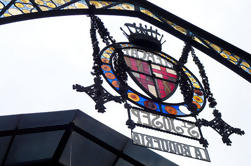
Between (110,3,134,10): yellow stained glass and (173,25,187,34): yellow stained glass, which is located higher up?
(173,25,187,34): yellow stained glass

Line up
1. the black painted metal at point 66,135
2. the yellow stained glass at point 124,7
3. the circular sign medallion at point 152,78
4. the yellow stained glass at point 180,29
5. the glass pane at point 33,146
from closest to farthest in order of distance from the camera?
the black painted metal at point 66,135 < the glass pane at point 33,146 < the circular sign medallion at point 152,78 < the yellow stained glass at point 124,7 < the yellow stained glass at point 180,29

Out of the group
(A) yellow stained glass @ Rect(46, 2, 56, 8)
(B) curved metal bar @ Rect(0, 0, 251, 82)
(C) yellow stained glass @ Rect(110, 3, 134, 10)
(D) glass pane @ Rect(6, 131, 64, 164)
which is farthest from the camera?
(C) yellow stained glass @ Rect(110, 3, 134, 10)

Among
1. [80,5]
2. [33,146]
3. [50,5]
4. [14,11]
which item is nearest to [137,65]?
[80,5]

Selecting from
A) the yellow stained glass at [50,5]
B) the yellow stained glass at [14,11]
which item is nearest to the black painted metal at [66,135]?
the yellow stained glass at [14,11]

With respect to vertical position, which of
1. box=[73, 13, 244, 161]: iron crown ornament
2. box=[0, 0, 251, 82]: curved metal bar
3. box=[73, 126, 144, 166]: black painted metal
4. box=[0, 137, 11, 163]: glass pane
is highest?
box=[0, 0, 251, 82]: curved metal bar

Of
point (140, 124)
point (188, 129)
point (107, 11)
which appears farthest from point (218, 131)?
point (107, 11)

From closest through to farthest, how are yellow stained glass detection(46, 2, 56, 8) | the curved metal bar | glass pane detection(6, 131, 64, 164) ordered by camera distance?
glass pane detection(6, 131, 64, 164), yellow stained glass detection(46, 2, 56, 8), the curved metal bar

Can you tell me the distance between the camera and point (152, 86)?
804 centimetres

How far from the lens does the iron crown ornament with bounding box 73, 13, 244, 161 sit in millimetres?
6727

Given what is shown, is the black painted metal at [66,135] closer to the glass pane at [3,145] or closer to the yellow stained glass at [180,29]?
the glass pane at [3,145]

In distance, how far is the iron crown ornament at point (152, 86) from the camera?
673 cm

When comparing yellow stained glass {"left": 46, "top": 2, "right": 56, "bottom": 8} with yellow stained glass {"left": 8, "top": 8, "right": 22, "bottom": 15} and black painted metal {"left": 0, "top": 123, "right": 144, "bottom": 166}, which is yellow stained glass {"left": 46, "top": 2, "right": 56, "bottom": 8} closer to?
yellow stained glass {"left": 8, "top": 8, "right": 22, "bottom": 15}

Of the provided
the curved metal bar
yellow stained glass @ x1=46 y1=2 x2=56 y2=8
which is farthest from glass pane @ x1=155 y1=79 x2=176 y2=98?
yellow stained glass @ x1=46 y1=2 x2=56 y2=8

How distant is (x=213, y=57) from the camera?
1005 centimetres
